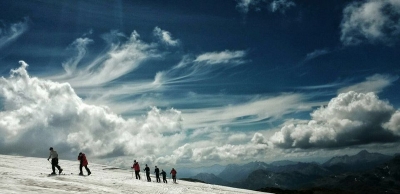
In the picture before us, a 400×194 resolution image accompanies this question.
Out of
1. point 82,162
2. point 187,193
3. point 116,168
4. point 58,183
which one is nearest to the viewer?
point 58,183

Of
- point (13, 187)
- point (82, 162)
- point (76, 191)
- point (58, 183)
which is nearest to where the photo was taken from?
point (13, 187)

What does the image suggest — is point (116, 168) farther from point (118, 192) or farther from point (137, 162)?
point (118, 192)

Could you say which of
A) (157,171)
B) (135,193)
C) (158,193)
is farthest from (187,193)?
(157,171)

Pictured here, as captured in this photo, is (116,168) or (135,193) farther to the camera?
(116,168)

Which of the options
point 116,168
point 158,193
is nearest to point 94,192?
point 158,193

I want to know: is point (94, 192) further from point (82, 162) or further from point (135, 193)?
point (82, 162)

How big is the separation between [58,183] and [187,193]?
1223cm

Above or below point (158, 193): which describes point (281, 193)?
below

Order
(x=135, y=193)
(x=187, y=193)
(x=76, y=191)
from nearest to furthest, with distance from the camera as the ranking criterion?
(x=76, y=191) < (x=135, y=193) < (x=187, y=193)

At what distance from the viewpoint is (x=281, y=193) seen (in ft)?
349

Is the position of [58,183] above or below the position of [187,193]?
above

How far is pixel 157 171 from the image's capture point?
42.5 meters

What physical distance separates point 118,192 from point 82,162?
12156 mm

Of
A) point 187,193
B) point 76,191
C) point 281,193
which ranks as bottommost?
point 281,193
